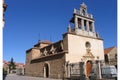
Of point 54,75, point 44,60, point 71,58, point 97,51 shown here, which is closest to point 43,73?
point 44,60

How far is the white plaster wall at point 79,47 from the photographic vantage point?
21.5 m

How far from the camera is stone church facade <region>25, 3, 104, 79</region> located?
20.3 m

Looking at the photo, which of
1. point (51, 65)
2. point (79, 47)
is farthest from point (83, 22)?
point (51, 65)

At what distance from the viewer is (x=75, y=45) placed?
22281mm

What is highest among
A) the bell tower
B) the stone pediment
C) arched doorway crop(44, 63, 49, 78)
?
the bell tower

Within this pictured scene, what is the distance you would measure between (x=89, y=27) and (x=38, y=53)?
11334mm

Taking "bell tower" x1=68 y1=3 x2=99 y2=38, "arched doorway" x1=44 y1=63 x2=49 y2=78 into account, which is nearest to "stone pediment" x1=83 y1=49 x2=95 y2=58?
"bell tower" x1=68 y1=3 x2=99 y2=38

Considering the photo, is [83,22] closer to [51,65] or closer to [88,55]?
[88,55]

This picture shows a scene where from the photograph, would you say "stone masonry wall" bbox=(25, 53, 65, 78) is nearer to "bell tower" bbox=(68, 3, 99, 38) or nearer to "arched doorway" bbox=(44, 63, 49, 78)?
"arched doorway" bbox=(44, 63, 49, 78)

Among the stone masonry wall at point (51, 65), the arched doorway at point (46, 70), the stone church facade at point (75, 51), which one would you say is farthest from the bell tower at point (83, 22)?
the arched doorway at point (46, 70)

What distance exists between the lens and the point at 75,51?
72.2 ft

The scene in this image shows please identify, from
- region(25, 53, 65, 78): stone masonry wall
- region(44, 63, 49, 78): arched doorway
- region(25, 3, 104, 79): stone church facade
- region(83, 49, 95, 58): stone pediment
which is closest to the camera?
region(25, 3, 104, 79): stone church facade

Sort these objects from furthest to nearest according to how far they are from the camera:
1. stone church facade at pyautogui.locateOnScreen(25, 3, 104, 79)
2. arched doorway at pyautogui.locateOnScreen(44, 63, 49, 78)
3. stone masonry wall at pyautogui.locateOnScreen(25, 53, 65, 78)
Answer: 1. arched doorway at pyautogui.locateOnScreen(44, 63, 49, 78)
2. stone masonry wall at pyautogui.locateOnScreen(25, 53, 65, 78)
3. stone church facade at pyautogui.locateOnScreen(25, 3, 104, 79)

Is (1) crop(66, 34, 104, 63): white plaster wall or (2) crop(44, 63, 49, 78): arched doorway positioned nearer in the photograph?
(1) crop(66, 34, 104, 63): white plaster wall
